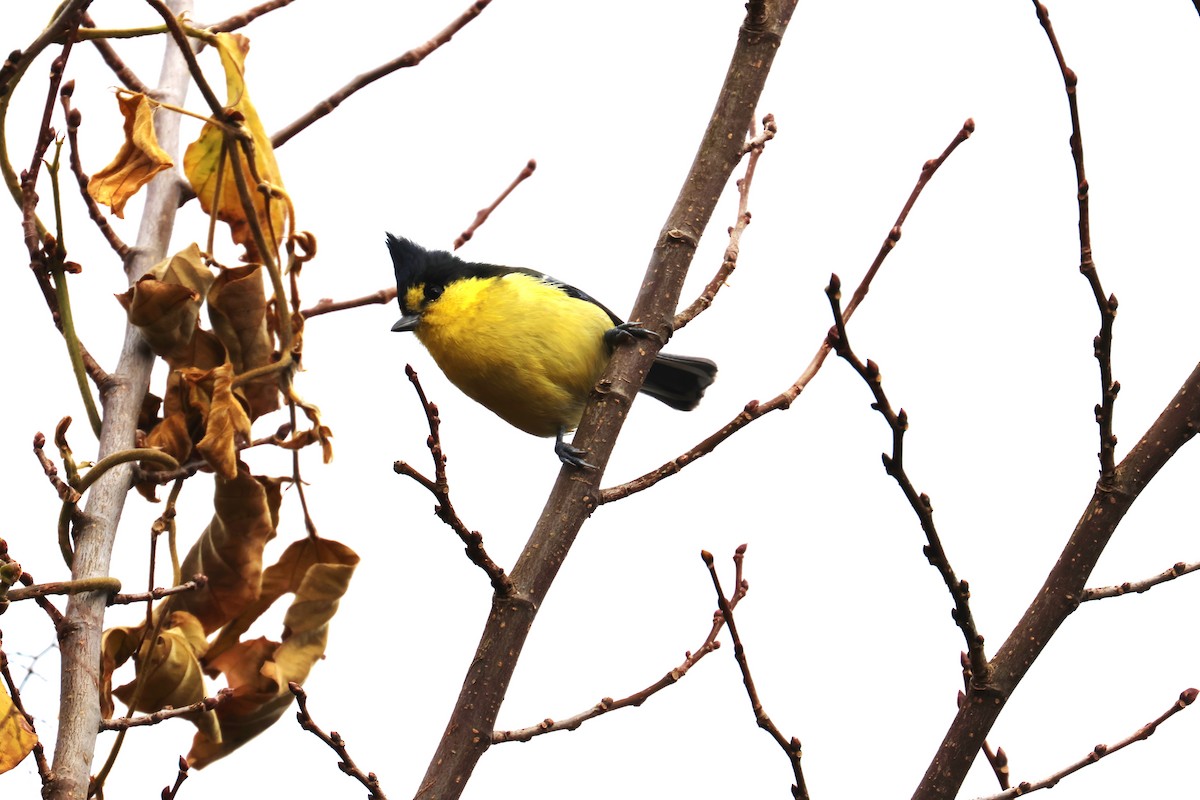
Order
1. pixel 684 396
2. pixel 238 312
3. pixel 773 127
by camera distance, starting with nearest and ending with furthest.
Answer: pixel 238 312
pixel 773 127
pixel 684 396

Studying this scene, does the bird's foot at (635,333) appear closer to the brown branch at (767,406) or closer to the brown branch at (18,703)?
the brown branch at (767,406)

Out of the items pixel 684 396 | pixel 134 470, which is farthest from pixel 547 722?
pixel 684 396

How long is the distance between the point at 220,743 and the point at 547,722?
70 centimetres

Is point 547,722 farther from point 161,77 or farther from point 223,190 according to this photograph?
point 161,77

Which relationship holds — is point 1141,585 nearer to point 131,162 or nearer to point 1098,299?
point 1098,299

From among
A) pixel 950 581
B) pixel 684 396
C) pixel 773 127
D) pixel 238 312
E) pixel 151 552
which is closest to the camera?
pixel 950 581

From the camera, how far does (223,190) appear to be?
103 inches

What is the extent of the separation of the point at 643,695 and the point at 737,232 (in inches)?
43.9

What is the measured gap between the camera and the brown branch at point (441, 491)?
1.94 metres

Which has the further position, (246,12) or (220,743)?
(246,12)

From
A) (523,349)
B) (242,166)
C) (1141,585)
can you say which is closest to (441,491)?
(242,166)

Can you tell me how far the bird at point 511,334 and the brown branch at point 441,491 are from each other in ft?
4.71

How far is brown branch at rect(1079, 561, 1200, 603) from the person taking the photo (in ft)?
6.73

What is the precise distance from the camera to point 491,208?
3.15 m
